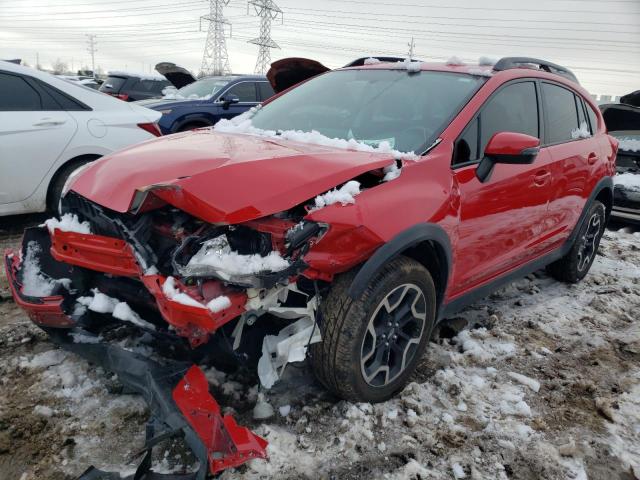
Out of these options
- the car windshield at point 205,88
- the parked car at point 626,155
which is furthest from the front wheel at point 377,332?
the car windshield at point 205,88

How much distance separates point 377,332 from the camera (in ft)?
7.86

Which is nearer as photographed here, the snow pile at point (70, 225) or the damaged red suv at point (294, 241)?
the damaged red suv at point (294, 241)

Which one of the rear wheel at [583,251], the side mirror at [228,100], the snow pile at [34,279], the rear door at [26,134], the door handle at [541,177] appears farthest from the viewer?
the side mirror at [228,100]

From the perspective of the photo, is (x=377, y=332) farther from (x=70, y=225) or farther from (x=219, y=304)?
(x=70, y=225)

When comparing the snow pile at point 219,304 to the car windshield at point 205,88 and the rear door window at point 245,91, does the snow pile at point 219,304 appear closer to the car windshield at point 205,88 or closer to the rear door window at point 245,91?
the car windshield at point 205,88

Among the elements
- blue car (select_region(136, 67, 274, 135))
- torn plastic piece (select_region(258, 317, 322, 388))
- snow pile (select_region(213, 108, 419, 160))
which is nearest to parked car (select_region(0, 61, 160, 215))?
snow pile (select_region(213, 108, 419, 160))

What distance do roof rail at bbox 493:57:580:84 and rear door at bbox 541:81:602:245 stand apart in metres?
0.17

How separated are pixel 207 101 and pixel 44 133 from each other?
14.3 ft

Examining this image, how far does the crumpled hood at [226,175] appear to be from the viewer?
1.96 meters

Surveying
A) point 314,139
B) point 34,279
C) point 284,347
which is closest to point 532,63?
point 314,139

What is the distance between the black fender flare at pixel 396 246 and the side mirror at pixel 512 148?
0.55 metres

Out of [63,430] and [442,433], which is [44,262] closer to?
[63,430]

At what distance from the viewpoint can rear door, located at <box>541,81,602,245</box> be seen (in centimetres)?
354

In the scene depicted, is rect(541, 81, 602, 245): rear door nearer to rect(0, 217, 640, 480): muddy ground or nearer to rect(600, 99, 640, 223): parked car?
rect(0, 217, 640, 480): muddy ground
